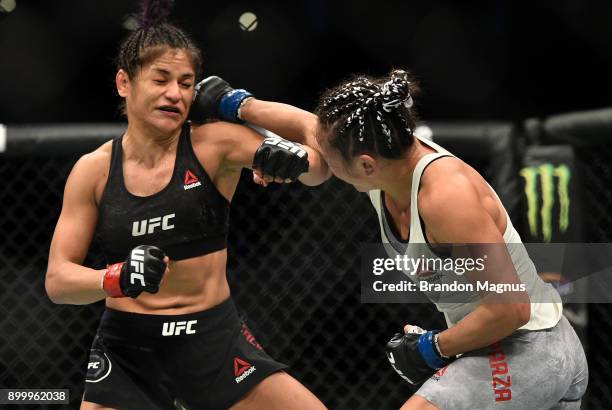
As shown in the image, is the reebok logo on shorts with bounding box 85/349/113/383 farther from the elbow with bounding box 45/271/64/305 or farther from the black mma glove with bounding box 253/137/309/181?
the black mma glove with bounding box 253/137/309/181

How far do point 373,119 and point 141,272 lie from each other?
0.54 m

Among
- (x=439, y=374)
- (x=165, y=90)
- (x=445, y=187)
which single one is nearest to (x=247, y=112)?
(x=165, y=90)

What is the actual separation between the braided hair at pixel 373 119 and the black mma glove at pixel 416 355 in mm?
373

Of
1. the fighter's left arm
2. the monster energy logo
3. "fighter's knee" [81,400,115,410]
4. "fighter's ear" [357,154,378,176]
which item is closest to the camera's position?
the fighter's left arm

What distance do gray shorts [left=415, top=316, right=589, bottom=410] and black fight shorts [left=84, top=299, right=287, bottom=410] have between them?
441 millimetres

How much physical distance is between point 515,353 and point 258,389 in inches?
22.5

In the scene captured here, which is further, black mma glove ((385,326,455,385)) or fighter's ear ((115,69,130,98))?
fighter's ear ((115,69,130,98))

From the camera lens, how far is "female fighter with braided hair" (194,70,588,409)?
1.66m

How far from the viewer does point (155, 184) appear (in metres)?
1.98

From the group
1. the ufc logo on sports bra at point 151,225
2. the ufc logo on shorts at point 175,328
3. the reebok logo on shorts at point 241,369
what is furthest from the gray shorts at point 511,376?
the ufc logo on sports bra at point 151,225

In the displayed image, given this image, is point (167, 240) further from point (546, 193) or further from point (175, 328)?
point (546, 193)

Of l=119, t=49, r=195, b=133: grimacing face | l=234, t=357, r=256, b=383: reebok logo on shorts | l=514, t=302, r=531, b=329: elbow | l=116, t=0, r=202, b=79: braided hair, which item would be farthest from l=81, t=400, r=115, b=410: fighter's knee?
l=514, t=302, r=531, b=329: elbow

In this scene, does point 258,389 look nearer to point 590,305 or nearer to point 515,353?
point 515,353

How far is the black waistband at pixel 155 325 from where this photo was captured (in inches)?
77.5
